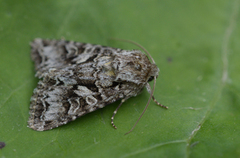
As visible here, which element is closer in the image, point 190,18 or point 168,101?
point 168,101

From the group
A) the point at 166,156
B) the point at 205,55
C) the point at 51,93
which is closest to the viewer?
the point at 166,156

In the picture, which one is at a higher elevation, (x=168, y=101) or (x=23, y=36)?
(x=23, y=36)

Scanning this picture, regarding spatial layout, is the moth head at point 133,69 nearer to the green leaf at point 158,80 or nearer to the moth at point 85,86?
the moth at point 85,86

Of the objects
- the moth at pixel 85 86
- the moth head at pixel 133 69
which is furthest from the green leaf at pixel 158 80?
the moth head at pixel 133 69

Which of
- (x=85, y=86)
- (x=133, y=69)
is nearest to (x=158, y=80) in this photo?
(x=133, y=69)

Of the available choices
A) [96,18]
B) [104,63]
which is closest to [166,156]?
[104,63]

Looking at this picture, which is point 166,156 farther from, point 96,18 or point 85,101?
point 96,18
